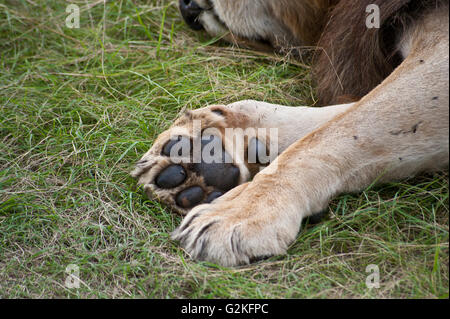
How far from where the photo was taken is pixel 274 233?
6.18 ft

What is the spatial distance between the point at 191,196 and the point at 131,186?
1.13 ft

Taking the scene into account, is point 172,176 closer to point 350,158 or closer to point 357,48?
point 350,158

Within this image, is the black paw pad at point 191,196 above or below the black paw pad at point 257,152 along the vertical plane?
below

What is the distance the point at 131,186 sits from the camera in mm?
2322

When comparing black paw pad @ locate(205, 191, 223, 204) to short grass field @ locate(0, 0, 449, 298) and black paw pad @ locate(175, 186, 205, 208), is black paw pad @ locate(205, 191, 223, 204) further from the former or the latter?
short grass field @ locate(0, 0, 449, 298)

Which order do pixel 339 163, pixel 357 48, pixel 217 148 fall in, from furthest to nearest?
pixel 357 48, pixel 217 148, pixel 339 163

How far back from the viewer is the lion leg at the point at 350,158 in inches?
75.0

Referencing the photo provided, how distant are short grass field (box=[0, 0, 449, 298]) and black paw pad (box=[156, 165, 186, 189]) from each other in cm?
10
